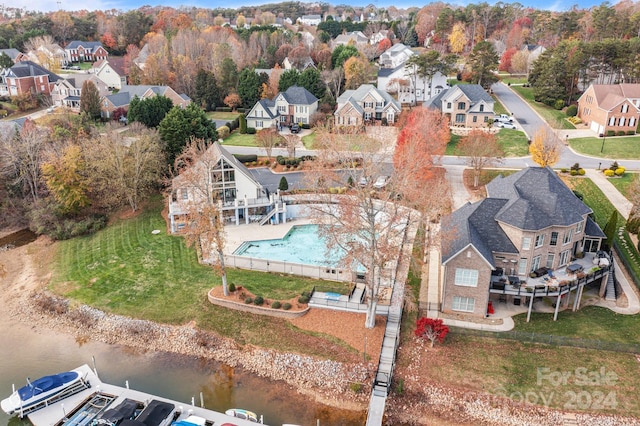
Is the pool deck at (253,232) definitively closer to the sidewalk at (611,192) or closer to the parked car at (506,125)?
the sidewalk at (611,192)

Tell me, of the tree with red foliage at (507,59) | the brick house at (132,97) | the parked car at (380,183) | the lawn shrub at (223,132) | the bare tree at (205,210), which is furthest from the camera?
the tree with red foliage at (507,59)

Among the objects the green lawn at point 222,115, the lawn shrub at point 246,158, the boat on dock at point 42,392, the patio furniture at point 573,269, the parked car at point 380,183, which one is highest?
the green lawn at point 222,115

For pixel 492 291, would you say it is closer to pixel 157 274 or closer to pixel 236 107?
pixel 157 274

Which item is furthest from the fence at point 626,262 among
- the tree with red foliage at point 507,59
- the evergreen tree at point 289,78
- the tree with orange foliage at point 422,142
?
the tree with red foliage at point 507,59

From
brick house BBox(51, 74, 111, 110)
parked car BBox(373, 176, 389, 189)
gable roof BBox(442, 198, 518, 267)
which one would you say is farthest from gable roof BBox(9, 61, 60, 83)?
gable roof BBox(442, 198, 518, 267)

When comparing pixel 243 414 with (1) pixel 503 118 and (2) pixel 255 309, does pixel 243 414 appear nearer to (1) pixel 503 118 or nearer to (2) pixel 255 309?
(2) pixel 255 309

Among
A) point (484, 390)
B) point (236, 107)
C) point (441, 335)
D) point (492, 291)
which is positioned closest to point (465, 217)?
point (492, 291)

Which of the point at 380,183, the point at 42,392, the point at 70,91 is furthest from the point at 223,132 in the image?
the point at 42,392

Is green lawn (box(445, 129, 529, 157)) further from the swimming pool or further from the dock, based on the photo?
the dock
